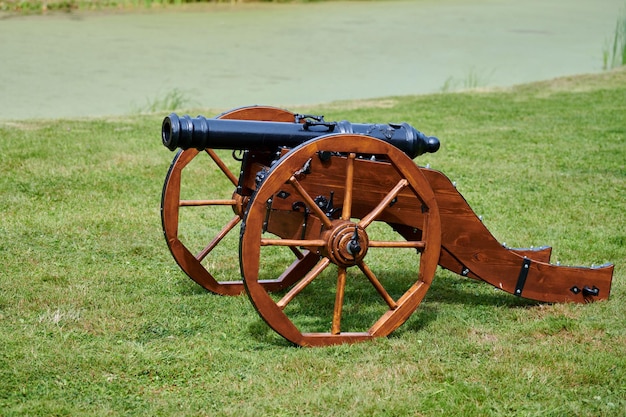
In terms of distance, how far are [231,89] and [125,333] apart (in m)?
7.15

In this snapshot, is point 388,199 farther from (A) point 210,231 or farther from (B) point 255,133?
(A) point 210,231

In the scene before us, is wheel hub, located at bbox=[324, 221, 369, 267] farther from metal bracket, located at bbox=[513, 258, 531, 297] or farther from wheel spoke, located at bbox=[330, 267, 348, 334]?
metal bracket, located at bbox=[513, 258, 531, 297]

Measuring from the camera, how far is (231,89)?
10898 millimetres

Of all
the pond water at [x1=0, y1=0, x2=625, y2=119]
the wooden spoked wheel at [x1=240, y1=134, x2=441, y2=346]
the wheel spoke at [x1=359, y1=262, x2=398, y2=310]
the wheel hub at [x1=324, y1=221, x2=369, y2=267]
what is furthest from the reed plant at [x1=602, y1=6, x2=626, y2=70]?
the wheel hub at [x1=324, y1=221, x2=369, y2=267]

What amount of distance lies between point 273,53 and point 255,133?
362 inches

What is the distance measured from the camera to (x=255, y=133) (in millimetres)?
3865

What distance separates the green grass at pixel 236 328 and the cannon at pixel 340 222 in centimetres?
15

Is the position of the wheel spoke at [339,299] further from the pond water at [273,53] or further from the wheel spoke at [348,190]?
the pond water at [273,53]

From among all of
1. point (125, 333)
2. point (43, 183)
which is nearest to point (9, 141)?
point (43, 183)

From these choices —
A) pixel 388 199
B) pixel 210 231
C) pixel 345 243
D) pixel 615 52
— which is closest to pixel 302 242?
pixel 345 243

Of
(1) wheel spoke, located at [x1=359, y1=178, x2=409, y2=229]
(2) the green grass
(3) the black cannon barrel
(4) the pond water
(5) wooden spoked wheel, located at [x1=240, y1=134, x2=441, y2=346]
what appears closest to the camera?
(2) the green grass

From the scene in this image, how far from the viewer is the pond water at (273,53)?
35.1ft

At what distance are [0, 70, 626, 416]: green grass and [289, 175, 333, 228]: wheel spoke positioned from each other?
52 cm

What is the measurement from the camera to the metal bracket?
4.34 m
